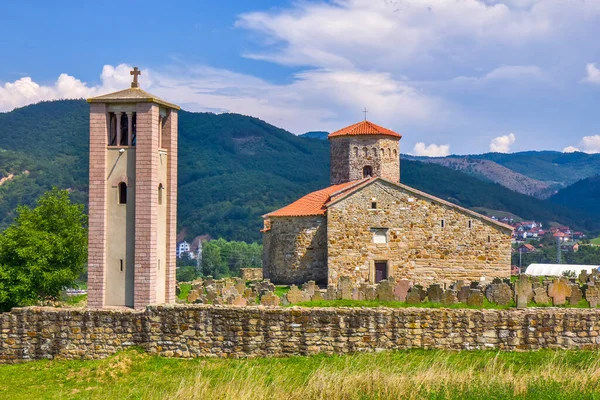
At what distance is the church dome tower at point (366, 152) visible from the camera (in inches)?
1624

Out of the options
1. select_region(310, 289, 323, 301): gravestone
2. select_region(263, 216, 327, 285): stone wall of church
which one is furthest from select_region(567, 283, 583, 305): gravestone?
select_region(263, 216, 327, 285): stone wall of church

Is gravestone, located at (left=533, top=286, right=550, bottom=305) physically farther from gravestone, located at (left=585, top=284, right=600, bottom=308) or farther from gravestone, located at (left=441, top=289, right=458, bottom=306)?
gravestone, located at (left=441, top=289, right=458, bottom=306)

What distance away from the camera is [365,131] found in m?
41.3

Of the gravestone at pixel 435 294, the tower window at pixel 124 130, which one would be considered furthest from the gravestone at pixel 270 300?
the tower window at pixel 124 130

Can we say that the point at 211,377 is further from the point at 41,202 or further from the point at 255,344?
the point at 41,202

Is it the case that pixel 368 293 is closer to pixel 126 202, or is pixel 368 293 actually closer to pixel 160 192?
pixel 160 192

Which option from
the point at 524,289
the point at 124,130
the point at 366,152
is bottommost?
the point at 524,289

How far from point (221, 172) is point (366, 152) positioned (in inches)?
4216

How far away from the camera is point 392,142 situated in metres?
41.9

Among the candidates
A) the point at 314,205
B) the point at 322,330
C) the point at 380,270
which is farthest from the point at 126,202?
the point at 314,205

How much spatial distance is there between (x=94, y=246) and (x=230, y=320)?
21.3 feet

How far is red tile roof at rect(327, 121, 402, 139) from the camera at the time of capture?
4112cm

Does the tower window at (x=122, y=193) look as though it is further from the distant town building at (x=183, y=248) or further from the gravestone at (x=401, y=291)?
the distant town building at (x=183, y=248)

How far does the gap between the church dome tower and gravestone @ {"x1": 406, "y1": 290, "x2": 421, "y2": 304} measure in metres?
16.7
